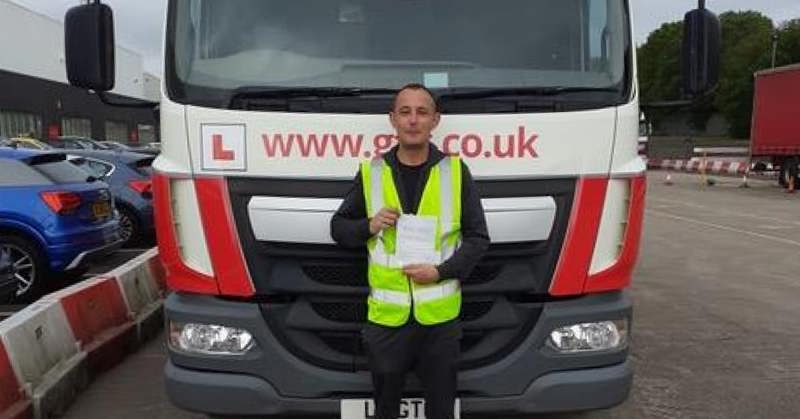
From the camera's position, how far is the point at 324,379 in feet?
13.5

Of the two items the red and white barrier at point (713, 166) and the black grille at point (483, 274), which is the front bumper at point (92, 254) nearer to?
the black grille at point (483, 274)

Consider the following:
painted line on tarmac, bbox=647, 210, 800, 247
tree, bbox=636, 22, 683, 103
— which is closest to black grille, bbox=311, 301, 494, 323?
painted line on tarmac, bbox=647, 210, 800, 247

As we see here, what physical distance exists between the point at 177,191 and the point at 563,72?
191cm

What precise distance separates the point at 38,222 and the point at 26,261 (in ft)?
1.34

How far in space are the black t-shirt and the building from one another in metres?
40.4

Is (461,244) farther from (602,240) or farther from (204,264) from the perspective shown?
(204,264)

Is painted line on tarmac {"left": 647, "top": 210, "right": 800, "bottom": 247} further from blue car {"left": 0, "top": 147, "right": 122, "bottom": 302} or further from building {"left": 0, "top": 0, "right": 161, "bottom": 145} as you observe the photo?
building {"left": 0, "top": 0, "right": 161, "bottom": 145}

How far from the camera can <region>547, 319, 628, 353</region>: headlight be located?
420cm

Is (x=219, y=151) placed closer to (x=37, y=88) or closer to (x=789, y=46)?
(x=37, y=88)

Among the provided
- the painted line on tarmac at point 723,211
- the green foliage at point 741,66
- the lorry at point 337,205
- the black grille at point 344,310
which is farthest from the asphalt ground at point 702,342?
the green foliage at point 741,66

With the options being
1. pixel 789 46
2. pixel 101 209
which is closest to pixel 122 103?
pixel 101 209

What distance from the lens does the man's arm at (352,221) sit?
3869 millimetres

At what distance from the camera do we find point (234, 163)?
409 centimetres

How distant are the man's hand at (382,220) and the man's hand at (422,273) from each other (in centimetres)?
21
